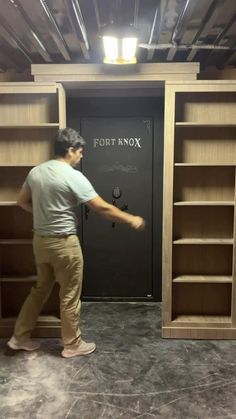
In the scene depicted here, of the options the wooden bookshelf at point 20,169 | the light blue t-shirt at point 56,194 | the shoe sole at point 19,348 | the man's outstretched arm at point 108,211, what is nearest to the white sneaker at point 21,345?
the shoe sole at point 19,348

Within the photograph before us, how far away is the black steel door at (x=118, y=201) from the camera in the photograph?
3701 millimetres

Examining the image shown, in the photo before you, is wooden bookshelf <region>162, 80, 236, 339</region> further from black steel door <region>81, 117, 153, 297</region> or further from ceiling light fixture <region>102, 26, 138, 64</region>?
black steel door <region>81, 117, 153, 297</region>

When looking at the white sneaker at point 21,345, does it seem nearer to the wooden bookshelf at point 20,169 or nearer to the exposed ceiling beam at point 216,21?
the wooden bookshelf at point 20,169

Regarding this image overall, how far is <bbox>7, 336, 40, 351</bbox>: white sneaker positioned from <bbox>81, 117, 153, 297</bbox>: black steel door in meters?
1.07

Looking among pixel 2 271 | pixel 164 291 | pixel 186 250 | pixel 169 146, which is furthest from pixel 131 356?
pixel 169 146

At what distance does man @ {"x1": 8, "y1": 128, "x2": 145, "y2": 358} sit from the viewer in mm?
2605

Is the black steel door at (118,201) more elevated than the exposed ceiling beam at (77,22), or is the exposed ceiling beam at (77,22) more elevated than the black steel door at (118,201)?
the exposed ceiling beam at (77,22)

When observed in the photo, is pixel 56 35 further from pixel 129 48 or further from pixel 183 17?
pixel 183 17

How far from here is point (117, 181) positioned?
3.76 m

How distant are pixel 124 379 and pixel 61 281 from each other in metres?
0.77

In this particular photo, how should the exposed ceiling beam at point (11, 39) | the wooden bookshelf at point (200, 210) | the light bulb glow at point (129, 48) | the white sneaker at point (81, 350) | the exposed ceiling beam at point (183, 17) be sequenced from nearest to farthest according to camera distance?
the exposed ceiling beam at point (183, 17)
the exposed ceiling beam at point (11, 39)
the light bulb glow at point (129, 48)
the white sneaker at point (81, 350)
the wooden bookshelf at point (200, 210)

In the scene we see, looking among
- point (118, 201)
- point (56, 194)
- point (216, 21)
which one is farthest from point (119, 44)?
point (118, 201)

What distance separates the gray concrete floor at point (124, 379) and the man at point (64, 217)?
0.23 metres

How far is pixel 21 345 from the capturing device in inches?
114
